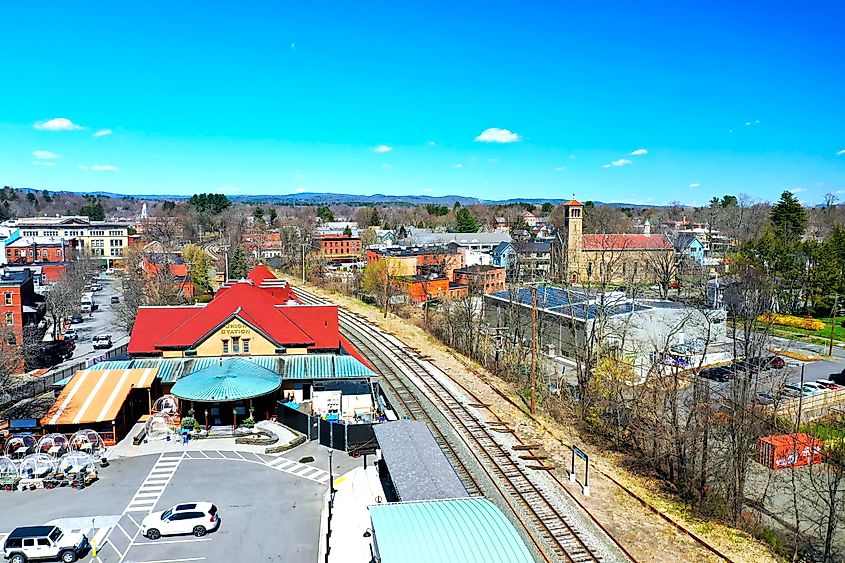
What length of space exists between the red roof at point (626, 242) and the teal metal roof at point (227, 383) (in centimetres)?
6650

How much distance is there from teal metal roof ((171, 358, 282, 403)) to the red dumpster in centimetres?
2095

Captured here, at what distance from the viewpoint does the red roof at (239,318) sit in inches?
1325

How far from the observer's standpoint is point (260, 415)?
2919cm

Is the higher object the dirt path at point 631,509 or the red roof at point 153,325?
the red roof at point 153,325

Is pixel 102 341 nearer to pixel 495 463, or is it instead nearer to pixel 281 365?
pixel 281 365

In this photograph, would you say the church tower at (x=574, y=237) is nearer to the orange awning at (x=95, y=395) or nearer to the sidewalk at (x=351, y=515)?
the orange awning at (x=95, y=395)

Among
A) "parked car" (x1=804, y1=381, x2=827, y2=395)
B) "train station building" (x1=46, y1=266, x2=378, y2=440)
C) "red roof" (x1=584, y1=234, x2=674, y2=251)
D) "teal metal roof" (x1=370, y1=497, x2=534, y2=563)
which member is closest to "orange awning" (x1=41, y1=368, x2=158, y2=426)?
"train station building" (x1=46, y1=266, x2=378, y2=440)

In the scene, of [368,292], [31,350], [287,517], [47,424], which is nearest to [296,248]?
[368,292]

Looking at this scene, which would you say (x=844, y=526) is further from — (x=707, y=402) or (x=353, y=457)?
(x=353, y=457)

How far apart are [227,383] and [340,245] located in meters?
88.0

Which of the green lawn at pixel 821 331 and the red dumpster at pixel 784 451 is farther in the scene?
the green lawn at pixel 821 331

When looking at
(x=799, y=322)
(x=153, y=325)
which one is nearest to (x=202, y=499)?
(x=153, y=325)

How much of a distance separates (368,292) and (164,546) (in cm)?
5085

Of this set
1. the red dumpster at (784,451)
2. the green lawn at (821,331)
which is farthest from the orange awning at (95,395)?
the green lawn at (821,331)
